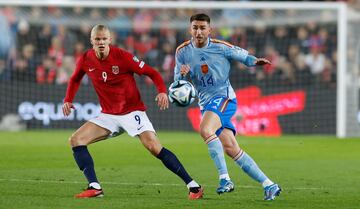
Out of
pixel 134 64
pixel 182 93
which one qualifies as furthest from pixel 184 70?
pixel 134 64

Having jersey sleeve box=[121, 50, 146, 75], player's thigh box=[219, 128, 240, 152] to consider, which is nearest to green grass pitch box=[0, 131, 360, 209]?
player's thigh box=[219, 128, 240, 152]

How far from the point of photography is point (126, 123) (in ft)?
37.4

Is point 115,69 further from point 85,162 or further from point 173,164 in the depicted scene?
point 173,164

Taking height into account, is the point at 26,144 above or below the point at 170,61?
below

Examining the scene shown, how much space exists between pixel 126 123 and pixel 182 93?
2.43 ft

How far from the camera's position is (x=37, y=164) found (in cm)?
1620

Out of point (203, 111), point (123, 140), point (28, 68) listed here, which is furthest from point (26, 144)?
point (203, 111)

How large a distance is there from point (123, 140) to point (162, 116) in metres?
2.10

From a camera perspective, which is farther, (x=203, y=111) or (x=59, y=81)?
(x=59, y=81)

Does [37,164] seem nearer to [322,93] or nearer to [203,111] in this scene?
→ [203,111]

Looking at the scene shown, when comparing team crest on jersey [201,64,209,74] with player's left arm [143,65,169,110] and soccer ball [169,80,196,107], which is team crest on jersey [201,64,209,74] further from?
player's left arm [143,65,169,110]

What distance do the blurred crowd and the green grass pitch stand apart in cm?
218

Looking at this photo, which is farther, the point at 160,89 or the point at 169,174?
the point at 169,174

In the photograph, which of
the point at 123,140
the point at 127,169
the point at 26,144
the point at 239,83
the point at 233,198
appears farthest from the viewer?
the point at 239,83
